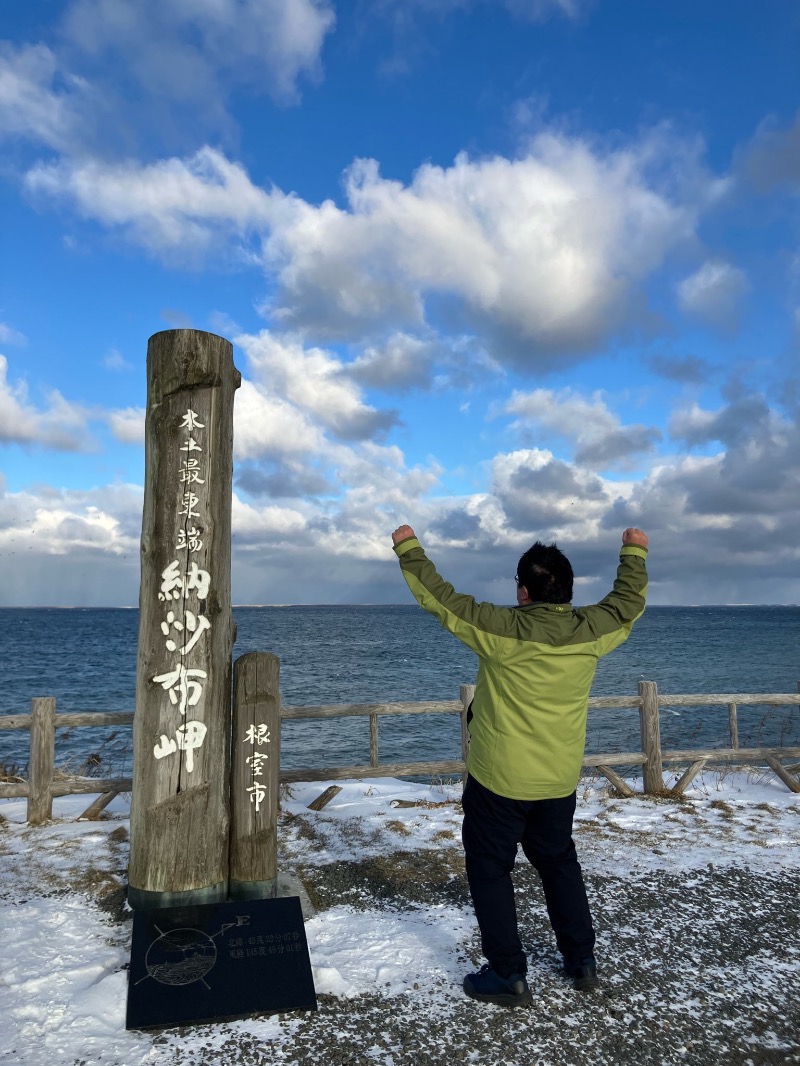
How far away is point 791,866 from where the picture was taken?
4973mm

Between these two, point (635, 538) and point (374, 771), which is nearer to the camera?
point (635, 538)

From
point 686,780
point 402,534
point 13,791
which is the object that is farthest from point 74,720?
point 686,780

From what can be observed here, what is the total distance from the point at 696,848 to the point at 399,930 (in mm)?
2779

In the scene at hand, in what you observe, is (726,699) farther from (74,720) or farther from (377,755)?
(74,720)

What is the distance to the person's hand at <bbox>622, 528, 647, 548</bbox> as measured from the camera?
3.46 metres

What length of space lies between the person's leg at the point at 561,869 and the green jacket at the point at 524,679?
4.6 inches

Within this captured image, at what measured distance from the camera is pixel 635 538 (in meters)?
3.48

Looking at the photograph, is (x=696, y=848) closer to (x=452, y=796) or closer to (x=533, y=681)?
(x=452, y=796)

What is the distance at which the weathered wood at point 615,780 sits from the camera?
6898 millimetres

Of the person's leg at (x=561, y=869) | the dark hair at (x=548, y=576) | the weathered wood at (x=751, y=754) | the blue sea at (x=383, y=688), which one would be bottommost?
the blue sea at (x=383, y=688)

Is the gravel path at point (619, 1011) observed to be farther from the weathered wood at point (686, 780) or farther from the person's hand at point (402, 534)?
the weathered wood at point (686, 780)

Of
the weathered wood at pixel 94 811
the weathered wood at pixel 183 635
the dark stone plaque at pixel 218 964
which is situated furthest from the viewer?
the weathered wood at pixel 94 811

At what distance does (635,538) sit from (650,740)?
178 inches

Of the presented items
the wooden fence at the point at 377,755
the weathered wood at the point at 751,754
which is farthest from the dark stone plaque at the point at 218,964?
the weathered wood at the point at 751,754
